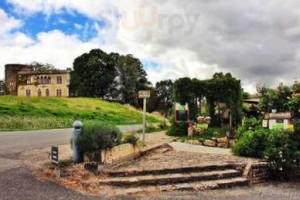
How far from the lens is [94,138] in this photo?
10.1m

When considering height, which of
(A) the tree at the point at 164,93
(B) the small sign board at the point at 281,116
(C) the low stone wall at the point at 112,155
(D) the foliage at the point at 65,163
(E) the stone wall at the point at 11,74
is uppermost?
(E) the stone wall at the point at 11,74

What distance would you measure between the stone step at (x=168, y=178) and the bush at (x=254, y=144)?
196cm

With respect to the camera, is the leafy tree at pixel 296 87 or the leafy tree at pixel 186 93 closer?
the leafy tree at pixel 296 87

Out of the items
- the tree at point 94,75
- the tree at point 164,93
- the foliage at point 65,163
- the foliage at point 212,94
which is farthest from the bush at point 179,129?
the tree at point 164,93

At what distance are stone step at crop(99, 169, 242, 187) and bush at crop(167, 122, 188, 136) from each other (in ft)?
38.7

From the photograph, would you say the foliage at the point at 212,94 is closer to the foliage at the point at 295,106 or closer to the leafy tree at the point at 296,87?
the leafy tree at the point at 296,87

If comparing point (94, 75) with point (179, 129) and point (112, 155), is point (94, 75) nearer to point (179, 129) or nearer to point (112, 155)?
point (179, 129)

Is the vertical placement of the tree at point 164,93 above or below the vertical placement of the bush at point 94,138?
above

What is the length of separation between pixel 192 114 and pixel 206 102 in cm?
169

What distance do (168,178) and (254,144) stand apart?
388 centimetres

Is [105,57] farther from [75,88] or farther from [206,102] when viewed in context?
[206,102]

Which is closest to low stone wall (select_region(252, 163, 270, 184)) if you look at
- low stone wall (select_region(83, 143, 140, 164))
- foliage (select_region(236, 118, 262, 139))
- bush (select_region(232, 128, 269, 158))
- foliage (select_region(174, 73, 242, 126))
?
bush (select_region(232, 128, 269, 158))

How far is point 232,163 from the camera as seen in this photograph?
412 inches

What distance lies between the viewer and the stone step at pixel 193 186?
27.8ft
